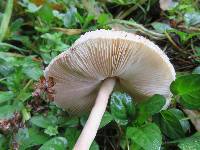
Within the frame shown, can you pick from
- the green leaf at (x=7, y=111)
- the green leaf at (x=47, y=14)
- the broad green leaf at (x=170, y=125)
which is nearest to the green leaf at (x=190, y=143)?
the broad green leaf at (x=170, y=125)

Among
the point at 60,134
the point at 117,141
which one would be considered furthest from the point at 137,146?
the point at 60,134

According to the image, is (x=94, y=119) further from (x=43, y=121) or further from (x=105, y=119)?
(x=43, y=121)

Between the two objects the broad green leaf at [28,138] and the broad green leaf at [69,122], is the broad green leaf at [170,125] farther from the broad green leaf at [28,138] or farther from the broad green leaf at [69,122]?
the broad green leaf at [28,138]

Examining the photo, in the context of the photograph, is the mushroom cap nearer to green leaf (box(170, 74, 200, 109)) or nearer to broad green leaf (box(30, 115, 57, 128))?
green leaf (box(170, 74, 200, 109))

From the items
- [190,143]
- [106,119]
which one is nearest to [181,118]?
[190,143]

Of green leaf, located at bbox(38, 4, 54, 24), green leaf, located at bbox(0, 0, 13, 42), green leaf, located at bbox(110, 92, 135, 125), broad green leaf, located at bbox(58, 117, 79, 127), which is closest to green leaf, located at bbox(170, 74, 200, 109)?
green leaf, located at bbox(110, 92, 135, 125)
